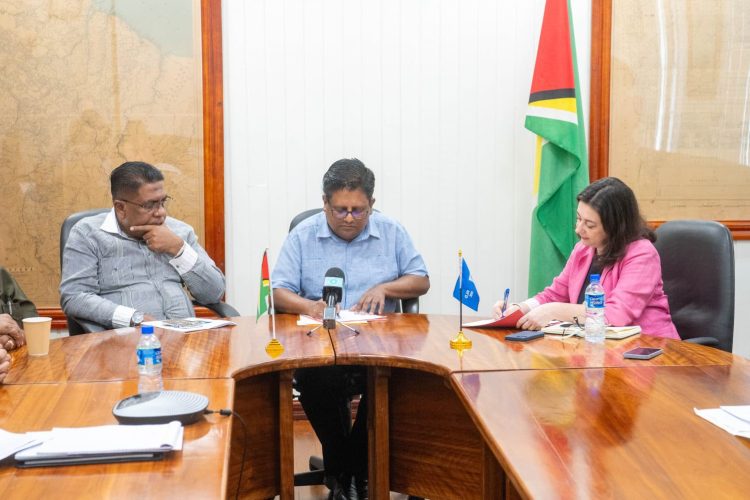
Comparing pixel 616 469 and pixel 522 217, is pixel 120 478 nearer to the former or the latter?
pixel 616 469

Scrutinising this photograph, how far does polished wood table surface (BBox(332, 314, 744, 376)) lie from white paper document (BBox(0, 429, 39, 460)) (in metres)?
0.97

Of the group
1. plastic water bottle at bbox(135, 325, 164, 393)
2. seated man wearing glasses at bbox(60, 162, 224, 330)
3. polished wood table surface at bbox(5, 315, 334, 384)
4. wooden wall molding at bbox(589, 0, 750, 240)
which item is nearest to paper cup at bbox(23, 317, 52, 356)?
polished wood table surface at bbox(5, 315, 334, 384)

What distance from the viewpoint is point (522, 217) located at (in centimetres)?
383

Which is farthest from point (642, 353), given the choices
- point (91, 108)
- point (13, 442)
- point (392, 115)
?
point (91, 108)

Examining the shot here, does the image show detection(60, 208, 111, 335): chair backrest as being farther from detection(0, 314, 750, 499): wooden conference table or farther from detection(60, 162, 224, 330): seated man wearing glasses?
detection(0, 314, 750, 499): wooden conference table

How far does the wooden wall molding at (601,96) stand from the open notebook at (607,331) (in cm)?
157

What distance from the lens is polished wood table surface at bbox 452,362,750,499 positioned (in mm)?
1112

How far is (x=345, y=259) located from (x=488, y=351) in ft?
3.32

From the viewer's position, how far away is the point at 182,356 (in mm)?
2051

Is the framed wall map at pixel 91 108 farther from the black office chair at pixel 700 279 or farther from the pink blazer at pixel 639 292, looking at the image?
the black office chair at pixel 700 279

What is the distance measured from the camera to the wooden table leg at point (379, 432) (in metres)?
2.30

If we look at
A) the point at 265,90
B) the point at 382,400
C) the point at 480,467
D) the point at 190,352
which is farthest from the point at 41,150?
the point at 480,467

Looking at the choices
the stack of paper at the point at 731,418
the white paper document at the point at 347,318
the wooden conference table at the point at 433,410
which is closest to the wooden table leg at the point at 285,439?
the wooden conference table at the point at 433,410

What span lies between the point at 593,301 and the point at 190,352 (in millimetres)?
1178
